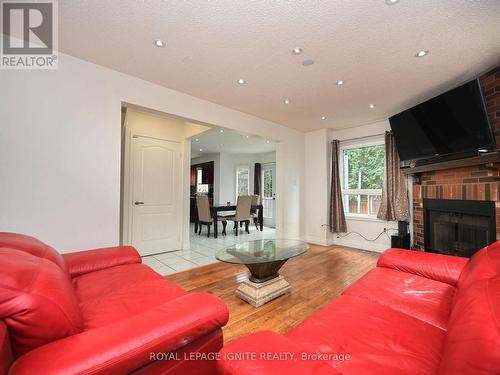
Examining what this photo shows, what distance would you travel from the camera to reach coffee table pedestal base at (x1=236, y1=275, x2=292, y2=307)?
2.10 meters

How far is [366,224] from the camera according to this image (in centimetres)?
423

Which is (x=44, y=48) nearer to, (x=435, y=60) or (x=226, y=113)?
(x=226, y=113)

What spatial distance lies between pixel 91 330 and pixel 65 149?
199cm

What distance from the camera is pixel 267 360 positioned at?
27.9 inches

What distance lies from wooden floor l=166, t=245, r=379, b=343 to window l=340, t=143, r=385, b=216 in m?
0.91

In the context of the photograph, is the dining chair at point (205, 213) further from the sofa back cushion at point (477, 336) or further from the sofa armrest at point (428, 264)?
the sofa back cushion at point (477, 336)

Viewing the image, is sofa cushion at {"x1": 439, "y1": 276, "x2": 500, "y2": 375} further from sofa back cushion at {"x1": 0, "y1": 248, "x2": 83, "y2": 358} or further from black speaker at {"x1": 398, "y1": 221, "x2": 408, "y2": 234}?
black speaker at {"x1": 398, "y1": 221, "x2": 408, "y2": 234}

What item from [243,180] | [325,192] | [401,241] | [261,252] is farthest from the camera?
[243,180]

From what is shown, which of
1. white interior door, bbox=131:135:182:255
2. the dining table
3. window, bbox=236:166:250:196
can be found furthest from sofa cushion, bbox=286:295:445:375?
window, bbox=236:166:250:196

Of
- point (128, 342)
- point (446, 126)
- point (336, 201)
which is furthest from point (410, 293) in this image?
point (336, 201)

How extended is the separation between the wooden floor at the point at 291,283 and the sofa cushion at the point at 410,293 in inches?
27.7

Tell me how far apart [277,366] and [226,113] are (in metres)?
3.25

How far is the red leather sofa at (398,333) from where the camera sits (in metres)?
0.60

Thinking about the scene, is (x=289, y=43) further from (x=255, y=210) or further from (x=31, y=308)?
(x=255, y=210)
